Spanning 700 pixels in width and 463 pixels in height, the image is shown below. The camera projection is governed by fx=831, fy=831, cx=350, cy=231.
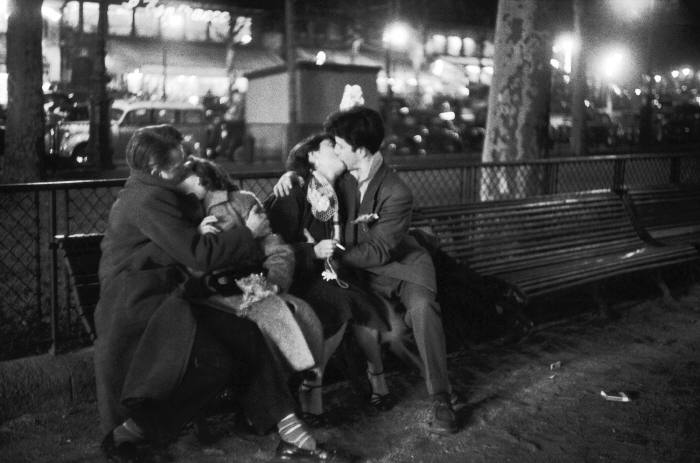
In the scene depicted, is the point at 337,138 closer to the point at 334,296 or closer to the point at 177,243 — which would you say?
the point at 334,296

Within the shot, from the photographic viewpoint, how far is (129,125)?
75.4 ft

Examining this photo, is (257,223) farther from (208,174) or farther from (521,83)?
(521,83)

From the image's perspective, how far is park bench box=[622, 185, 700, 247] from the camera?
26.0 feet

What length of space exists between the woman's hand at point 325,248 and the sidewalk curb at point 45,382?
1.41 m

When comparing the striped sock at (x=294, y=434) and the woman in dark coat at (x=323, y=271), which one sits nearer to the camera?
the striped sock at (x=294, y=434)

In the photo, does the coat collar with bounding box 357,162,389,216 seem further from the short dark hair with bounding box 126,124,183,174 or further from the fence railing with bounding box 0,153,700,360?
the short dark hair with bounding box 126,124,183,174

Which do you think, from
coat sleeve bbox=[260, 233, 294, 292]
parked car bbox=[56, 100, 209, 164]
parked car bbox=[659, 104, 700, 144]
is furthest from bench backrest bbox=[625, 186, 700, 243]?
parked car bbox=[659, 104, 700, 144]

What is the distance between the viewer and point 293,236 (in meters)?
4.60

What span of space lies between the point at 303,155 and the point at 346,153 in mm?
244

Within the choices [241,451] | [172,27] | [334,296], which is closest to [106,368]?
[241,451]

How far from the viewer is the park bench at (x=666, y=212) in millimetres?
7918

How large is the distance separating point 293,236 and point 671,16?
169 ft

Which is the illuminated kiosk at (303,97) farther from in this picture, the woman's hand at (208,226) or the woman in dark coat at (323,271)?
the woman's hand at (208,226)

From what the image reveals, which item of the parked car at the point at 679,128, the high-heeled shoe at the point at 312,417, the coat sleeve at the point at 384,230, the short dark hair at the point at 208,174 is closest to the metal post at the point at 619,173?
the coat sleeve at the point at 384,230
